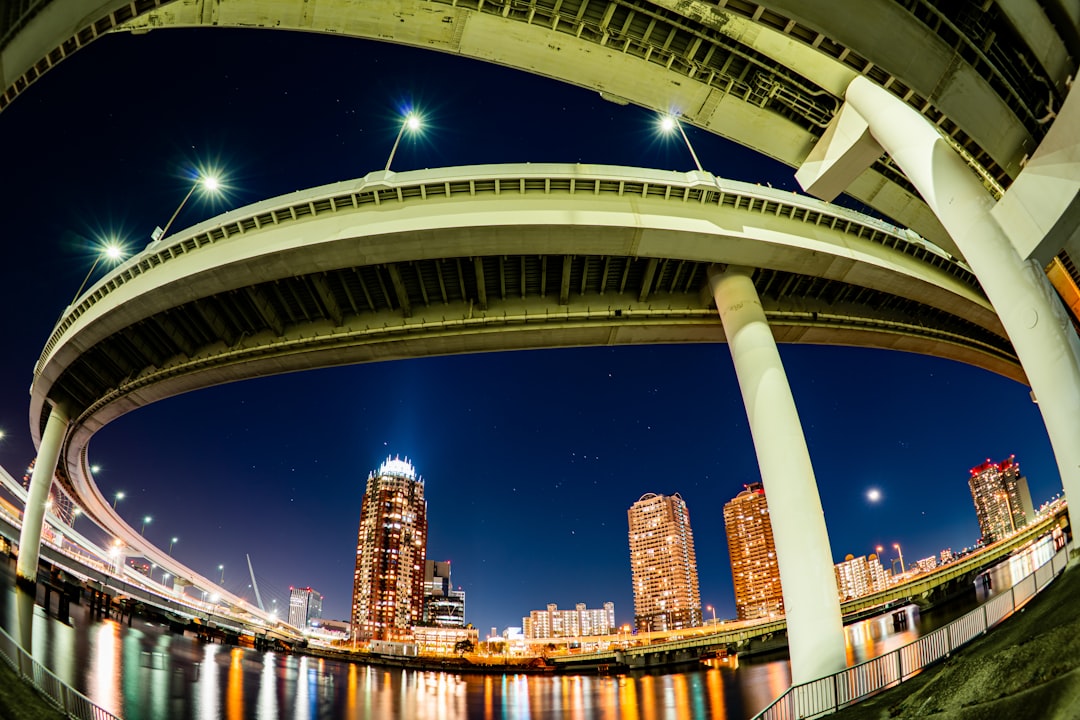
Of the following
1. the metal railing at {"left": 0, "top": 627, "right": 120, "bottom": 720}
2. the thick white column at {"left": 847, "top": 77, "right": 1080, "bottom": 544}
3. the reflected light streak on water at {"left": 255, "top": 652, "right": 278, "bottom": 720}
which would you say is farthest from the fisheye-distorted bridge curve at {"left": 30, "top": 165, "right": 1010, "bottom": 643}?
the reflected light streak on water at {"left": 255, "top": 652, "right": 278, "bottom": 720}

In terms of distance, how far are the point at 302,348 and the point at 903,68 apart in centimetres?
2273

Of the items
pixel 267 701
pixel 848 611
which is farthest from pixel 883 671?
pixel 848 611

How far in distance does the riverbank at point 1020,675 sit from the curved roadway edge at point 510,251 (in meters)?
13.1

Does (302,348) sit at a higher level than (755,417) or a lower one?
higher

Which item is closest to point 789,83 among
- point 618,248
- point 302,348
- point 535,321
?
point 618,248

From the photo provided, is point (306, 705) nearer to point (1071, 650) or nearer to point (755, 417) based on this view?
point (755, 417)

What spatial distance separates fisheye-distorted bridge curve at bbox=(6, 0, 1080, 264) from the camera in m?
9.70

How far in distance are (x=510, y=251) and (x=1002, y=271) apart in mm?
12955

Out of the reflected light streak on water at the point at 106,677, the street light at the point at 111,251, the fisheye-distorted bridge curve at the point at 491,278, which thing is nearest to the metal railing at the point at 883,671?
the fisheye-distorted bridge curve at the point at 491,278

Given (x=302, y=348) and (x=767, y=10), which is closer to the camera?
(x=767, y=10)

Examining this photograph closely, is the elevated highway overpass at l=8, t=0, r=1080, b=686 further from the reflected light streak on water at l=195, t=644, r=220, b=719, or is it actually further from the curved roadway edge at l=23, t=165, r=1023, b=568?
the reflected light streak on water at l=195, t=644, r=220, b=719

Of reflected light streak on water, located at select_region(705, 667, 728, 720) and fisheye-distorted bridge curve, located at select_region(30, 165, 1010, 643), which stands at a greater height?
fisheye-distorted bridge curve, located at select_region(30, 165, 1010, 643)

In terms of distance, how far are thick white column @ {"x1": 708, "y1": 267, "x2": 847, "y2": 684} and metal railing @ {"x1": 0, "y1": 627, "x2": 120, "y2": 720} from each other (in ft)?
48.7

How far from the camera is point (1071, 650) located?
611 centimetres
